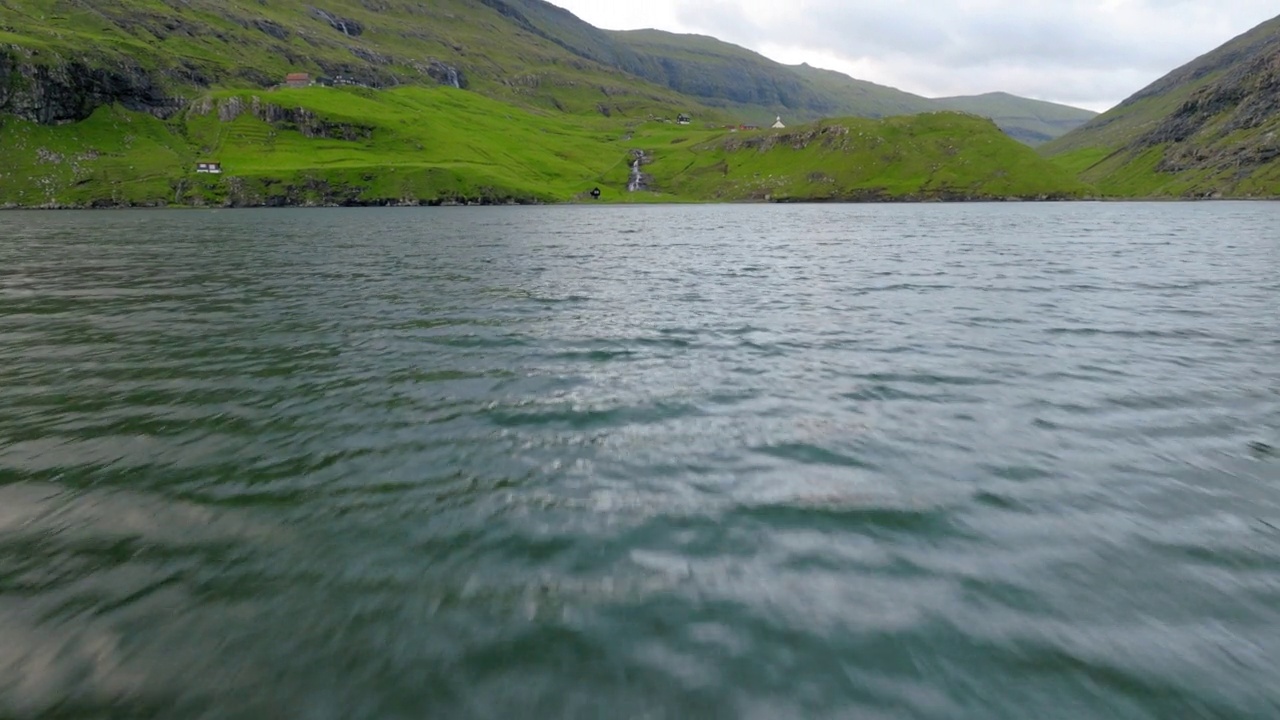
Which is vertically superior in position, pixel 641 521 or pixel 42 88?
pixel 42 88

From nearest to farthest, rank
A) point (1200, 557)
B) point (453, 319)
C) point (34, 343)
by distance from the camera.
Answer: point (1200, 557) → point (34, 343) → point (453, 319)

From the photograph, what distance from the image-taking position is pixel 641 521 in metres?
9.55

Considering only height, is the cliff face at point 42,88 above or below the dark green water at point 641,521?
above

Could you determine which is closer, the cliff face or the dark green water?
the dark green water

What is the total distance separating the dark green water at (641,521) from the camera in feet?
20.8

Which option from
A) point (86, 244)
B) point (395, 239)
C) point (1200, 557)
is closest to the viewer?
point (1200, 557)

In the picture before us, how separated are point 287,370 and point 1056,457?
19.3 metres

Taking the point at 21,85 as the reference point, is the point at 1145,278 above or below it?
below

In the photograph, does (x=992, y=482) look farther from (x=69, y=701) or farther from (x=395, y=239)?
(x=395, y=239)

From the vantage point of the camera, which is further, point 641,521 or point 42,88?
point 42,88

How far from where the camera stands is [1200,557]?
835 centimetres

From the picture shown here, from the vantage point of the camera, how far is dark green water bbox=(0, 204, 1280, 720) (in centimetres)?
635

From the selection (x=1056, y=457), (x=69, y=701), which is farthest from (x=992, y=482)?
(x=69, y=701)

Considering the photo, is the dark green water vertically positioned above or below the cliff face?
below
